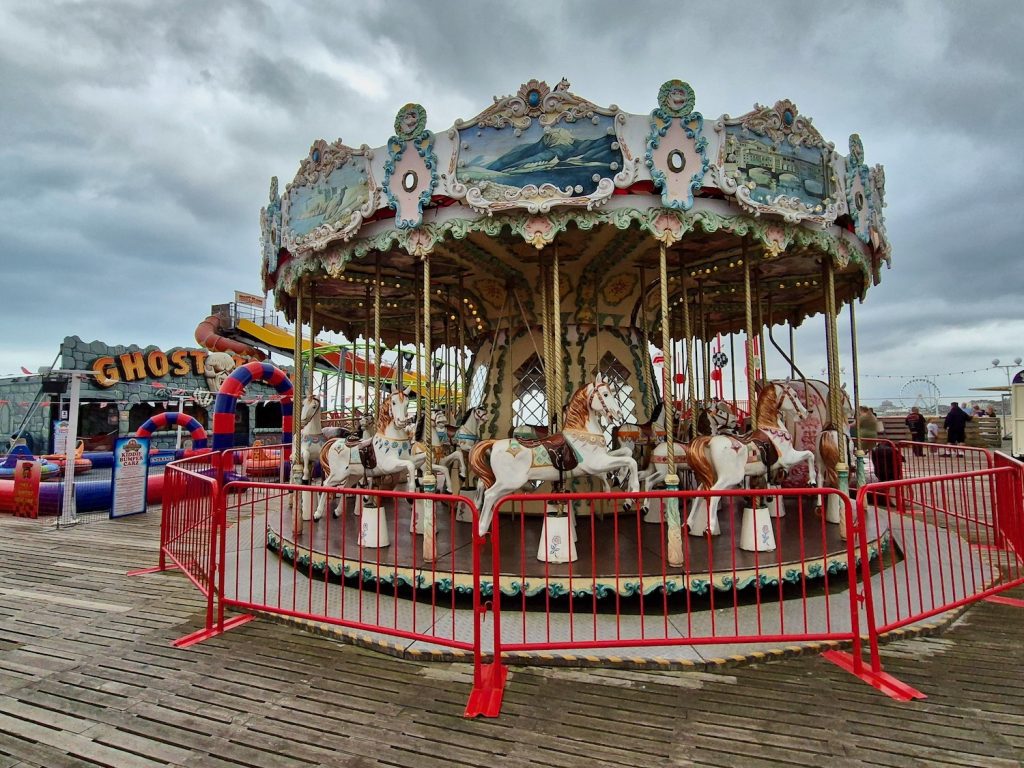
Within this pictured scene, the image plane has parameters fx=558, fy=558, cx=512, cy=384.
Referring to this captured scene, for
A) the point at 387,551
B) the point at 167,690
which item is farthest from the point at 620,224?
the point at 167,690

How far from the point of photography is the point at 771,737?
9.39ft

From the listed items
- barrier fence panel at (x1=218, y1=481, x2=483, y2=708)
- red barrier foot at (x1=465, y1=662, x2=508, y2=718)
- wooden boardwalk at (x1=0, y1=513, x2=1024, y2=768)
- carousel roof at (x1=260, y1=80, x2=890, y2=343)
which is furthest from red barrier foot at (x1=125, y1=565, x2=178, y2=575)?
red barrier foot at (x1=465, y1=662, x2=508, y2=718)

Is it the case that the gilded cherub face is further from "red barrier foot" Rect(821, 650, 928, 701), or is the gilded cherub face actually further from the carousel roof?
"red barrier foot" Rect(821, 650, 928, 701)

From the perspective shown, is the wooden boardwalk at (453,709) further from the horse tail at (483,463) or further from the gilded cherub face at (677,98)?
the gilded cherub face at (677,98)

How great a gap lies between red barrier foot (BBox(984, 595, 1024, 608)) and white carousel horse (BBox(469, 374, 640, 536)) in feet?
10.2

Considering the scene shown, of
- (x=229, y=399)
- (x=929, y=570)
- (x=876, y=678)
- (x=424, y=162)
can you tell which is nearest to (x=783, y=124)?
(x=424, y=162)

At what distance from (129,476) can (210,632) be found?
7.27 meters

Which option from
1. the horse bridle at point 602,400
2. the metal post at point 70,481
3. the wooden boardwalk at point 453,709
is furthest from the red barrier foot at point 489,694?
the metal post at point 70,481

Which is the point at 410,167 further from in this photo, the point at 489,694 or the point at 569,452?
the point at 489,694

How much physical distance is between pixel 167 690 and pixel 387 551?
7.54 feet

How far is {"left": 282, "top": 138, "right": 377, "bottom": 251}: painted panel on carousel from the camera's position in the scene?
587 centimetres

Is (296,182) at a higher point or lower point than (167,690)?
higher

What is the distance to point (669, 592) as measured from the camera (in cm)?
448

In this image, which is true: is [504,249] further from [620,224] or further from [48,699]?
[48,699]
